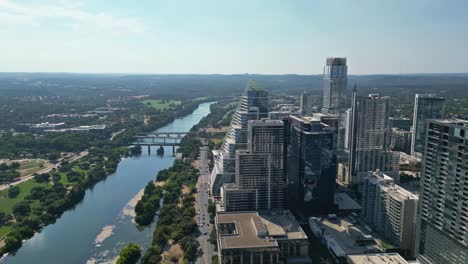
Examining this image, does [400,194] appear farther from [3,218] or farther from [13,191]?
[13,191]

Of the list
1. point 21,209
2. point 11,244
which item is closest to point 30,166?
point 21,209

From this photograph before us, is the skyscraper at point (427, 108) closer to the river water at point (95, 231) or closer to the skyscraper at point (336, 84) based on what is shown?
the skyscraper at point (336, 84)

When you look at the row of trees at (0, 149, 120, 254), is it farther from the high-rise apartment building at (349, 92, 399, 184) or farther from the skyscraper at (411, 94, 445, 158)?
the skyscraper at (411, 94, 445, 158)

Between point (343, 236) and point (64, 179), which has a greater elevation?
point (343, 236)

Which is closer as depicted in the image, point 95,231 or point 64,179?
point 95,231

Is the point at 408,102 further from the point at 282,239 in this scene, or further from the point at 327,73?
the point at 282,239

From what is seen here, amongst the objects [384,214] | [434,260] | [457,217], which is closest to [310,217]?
[384,214]
